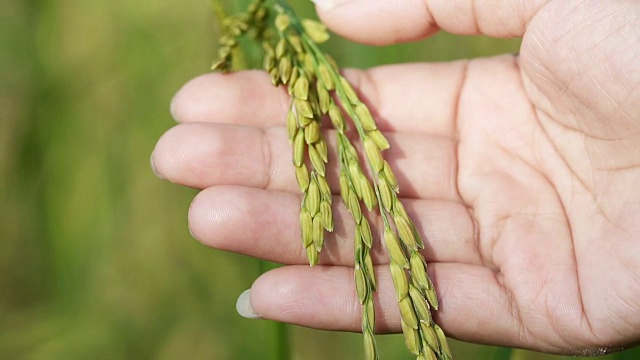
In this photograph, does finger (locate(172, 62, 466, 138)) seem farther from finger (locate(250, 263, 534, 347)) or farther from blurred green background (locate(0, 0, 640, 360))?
finger (locate(250, 263, 534, 347))

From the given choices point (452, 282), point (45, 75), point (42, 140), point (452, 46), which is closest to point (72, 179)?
point (42, 140)

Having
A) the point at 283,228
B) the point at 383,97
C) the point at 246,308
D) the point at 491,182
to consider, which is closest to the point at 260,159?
the point at 283,228

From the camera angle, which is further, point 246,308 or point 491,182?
point 491,182

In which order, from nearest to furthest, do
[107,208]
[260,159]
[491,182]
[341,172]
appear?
[341,172], [260,159], [491,182], [107,208]

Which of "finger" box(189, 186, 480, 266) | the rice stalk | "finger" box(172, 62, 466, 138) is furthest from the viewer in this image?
"finger" box(172, 62, 466, 138)

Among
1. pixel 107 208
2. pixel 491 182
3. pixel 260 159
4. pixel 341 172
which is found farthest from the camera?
pixel 107 208

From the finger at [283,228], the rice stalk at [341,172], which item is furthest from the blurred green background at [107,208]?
the finger at [283,228]

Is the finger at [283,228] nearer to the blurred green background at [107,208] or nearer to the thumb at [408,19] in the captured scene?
the blurred green background at [107,208]

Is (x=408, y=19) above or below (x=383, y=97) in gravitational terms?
above

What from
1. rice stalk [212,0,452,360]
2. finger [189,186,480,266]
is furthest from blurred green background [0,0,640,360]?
finger [189,186,480,266]

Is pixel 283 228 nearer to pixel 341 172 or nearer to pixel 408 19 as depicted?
pixel 341 172
